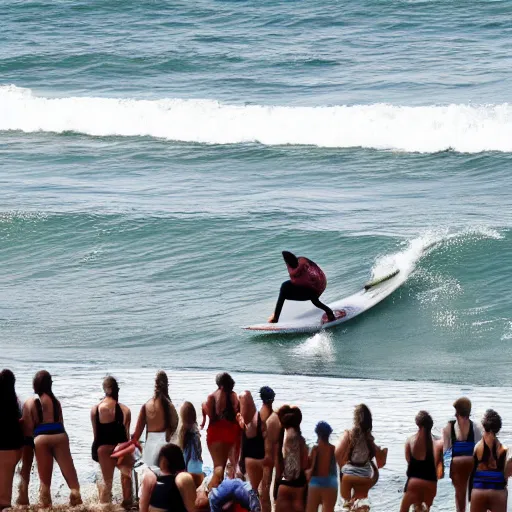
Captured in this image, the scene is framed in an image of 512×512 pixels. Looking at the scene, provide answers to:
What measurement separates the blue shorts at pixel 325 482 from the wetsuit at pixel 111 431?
54.5 inches

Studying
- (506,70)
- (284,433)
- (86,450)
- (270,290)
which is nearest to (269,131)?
(506,70)

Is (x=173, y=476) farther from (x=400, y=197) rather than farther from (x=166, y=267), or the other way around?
(x=400, y=197)

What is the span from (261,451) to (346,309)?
6591 mm

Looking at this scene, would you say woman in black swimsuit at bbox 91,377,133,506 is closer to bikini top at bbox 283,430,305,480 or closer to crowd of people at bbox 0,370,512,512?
crowd of people at bbox 0,370,512,512

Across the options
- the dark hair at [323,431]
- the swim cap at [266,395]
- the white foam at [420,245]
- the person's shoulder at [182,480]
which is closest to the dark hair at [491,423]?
the dark hair at [323,431]

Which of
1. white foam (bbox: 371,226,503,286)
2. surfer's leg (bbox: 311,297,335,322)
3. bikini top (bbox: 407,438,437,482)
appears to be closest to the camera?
bikini top (bbox: 407,438,437,482)

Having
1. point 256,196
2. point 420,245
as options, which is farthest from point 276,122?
point 420,245

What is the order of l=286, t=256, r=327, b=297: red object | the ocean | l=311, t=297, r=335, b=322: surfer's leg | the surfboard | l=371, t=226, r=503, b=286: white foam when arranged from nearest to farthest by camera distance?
the ocean, l=286, t=256, r=327, b=297: red object, l=311, t=297, r=335, b=322: surfer's leg, the surfboard, l=371, t=226, r=503, b=286: white foam

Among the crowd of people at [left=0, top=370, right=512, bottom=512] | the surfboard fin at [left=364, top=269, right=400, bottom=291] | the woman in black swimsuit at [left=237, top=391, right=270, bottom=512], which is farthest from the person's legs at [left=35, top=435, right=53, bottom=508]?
the surfboard fin at [left=364, top=269, right=400, bottom=291]

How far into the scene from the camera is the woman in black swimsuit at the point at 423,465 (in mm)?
7406

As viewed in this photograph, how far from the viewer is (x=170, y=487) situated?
6438 mm

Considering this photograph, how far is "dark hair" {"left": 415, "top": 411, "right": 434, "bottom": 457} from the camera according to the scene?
734 cm

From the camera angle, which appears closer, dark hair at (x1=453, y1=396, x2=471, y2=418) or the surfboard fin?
dark hair at (x1=453, y1=396, x2=471, y2=418)

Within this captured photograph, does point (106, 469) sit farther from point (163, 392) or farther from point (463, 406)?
Answer: point (463, 406)
